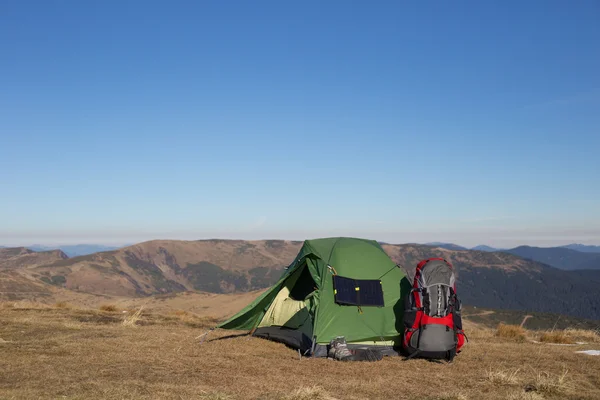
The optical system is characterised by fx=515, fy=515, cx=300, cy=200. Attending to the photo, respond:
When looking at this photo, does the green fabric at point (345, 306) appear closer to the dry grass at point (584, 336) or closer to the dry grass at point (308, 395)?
the dry grass at point (308, 395)

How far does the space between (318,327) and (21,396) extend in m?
7.22

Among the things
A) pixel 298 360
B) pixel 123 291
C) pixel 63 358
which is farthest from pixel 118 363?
pixel 123 291

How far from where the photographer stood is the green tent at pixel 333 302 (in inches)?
525

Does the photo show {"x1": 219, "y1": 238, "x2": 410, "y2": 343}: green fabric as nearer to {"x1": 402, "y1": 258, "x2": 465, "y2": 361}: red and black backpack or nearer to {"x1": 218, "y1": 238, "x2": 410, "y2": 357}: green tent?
{"x1": 218, "y1": 238, "x2": 410, "y2": 357}: green tent

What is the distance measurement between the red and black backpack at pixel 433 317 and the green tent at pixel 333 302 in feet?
3.58

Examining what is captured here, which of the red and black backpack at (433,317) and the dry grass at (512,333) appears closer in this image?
the red and black backpack at (433,317)

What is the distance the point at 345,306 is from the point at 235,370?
4.06m

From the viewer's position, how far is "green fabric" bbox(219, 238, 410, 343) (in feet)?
43.8

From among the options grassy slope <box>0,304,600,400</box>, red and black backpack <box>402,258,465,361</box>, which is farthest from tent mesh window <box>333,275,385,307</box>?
grassy slope <box>0,304,600,400</box>

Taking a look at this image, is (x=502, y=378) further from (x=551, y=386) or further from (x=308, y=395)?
(x=308, y=395)

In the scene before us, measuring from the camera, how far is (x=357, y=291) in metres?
14.0

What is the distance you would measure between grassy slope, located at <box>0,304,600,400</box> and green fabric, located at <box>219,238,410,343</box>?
2.89 ft

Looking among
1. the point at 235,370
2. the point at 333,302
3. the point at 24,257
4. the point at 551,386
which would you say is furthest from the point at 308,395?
the point at 24,257

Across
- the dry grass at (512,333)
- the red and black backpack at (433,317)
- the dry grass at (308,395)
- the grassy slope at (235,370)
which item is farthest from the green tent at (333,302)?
the dry grass at (512,333)
